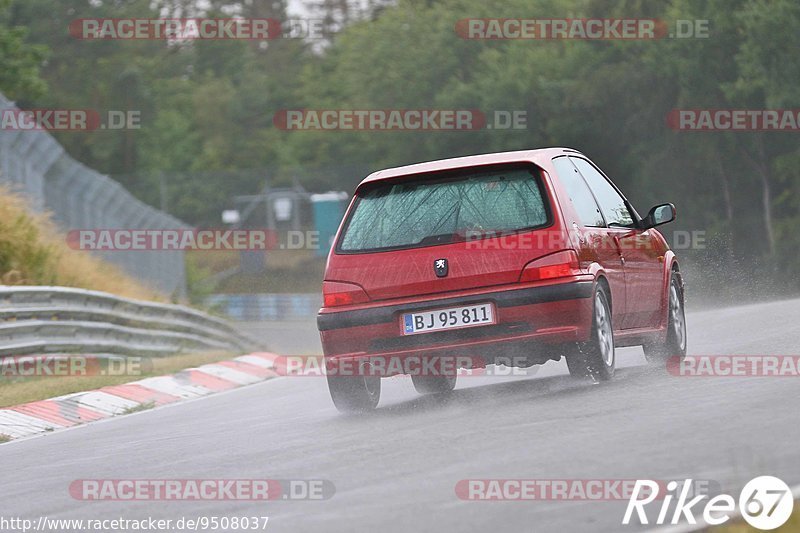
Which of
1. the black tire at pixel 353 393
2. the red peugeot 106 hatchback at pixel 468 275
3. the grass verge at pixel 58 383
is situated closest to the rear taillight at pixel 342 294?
the red peugeot 106 hatchback at pixel 468 275

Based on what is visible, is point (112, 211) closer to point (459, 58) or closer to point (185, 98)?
point (459, 58)

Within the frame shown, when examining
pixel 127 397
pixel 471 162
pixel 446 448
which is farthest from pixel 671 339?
pixel 127 397

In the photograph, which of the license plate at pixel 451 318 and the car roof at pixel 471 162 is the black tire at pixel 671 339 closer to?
the car roof at pixel 471 162

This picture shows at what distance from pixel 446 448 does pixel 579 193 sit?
2.94 meters

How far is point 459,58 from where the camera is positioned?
79750mm

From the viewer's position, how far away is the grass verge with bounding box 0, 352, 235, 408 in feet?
41.5

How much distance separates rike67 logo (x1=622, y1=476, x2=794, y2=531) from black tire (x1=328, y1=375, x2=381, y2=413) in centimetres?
386

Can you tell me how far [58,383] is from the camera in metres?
13.8

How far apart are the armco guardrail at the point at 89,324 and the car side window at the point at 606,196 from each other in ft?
21.9

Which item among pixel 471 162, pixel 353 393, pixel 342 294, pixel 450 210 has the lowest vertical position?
pixel 353 393

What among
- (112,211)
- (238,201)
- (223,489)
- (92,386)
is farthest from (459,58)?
(223,489)

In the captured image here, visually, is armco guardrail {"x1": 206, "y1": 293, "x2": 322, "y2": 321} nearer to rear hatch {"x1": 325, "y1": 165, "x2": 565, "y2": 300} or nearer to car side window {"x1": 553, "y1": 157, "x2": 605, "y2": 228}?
car side window {"x1": 553, "y1": 157, "x2": 605, "y2": 228}

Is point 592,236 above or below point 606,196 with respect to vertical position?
below

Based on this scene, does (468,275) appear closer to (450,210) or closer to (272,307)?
(450,210)
